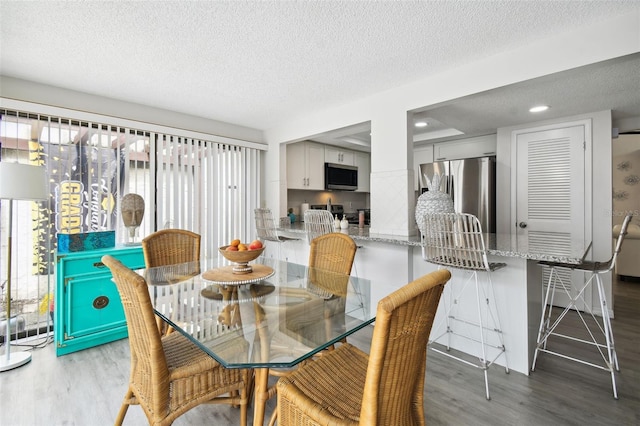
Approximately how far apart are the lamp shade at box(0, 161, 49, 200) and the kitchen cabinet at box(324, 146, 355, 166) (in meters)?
3.75

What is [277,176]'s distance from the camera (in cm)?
440

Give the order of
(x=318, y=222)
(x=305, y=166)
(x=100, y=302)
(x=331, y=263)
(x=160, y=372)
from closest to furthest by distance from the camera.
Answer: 1. (x=160, y=372)
2. (x=331, y=263)
3. (x=100, y=302)
4. (x=318, y=222)
5. (x=305, y=166)

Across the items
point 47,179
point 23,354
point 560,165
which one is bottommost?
point 23,354

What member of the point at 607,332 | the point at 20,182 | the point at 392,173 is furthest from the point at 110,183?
the point at 607,332

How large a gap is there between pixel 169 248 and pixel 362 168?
4195 mm

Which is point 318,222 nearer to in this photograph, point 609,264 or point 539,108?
point 609,264

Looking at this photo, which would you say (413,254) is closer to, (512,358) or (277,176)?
(512,358)

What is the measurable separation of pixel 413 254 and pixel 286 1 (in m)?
2.19

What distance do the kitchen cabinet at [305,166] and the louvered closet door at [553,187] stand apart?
2869 mm

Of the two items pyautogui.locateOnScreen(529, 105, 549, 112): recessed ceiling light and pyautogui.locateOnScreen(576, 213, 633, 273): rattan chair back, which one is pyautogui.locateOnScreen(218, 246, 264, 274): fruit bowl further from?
pyautogui.locateOnScreen(529, 105, 549, 112): recessed ceiling light

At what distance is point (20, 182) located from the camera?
84.8 inches

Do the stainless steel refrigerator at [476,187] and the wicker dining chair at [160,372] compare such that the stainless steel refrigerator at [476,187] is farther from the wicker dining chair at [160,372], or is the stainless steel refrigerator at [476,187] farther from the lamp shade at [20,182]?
the lamp shade at [20,182]

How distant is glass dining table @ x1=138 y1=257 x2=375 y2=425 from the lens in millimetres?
1105

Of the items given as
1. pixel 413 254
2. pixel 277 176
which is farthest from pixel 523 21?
pixel 277 176
